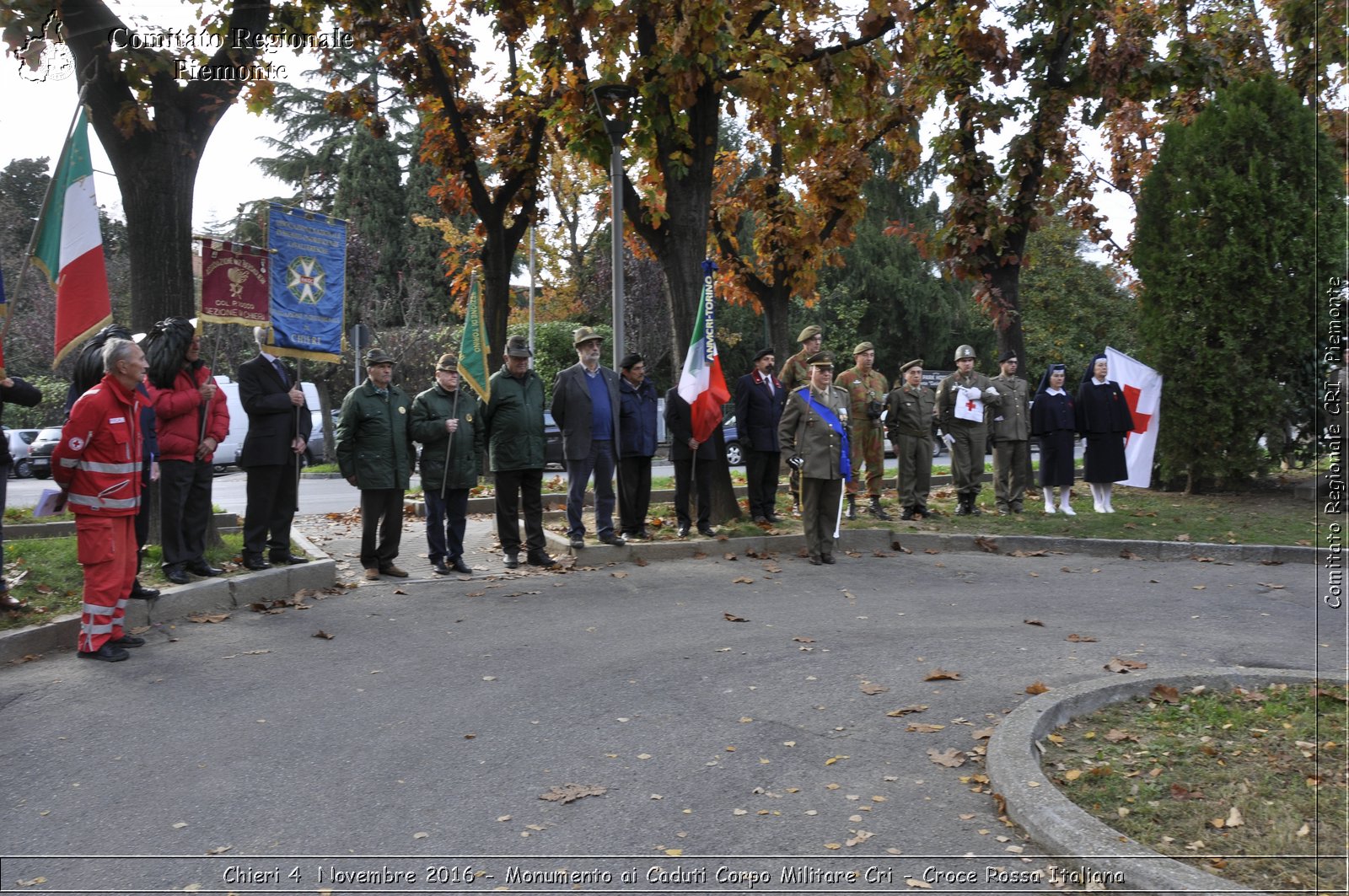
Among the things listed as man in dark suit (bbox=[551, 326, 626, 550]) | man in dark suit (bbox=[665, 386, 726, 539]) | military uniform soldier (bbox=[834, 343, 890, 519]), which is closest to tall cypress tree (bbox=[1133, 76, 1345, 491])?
military uniform soldier (bbox=[834, 343, 890, 519])

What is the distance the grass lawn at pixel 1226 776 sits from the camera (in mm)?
4184

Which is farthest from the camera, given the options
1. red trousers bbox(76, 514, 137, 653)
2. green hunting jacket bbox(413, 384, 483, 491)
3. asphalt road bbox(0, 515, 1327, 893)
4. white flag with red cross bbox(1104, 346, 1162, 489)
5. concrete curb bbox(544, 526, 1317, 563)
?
white flag with red cross bbox(1104, 346, 1162, 489)

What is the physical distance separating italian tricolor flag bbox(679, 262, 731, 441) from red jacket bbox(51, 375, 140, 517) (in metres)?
6.61

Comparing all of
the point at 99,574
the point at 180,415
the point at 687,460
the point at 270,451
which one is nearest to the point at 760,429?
the point at 687,460

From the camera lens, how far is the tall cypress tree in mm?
15781

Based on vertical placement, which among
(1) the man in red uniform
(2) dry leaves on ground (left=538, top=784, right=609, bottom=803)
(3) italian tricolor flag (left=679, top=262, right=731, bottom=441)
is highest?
(3) italian tricolor flag (left=679, top=262, right=731, bottom=441)

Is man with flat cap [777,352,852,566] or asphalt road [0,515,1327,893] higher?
man with flat cap [777,352,852,566]

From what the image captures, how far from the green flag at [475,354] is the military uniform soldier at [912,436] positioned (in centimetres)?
557

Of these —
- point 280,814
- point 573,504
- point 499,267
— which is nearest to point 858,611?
point 573,504

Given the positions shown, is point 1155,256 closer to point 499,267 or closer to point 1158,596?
point 1158,596

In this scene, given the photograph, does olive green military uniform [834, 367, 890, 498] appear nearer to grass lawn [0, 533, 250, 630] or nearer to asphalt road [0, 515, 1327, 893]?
asphalt road [0, 515, 1327, 893]

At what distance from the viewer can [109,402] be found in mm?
7879

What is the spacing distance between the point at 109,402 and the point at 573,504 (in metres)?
5.30

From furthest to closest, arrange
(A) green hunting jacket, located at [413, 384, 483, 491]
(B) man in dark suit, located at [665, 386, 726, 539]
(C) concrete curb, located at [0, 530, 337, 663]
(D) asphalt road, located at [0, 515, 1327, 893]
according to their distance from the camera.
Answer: (B) man in dark suit, located at [665, 386, 726, 539] → (A) green hunting jacket, located at [413, 384, 483, 491] → (C) concrete curb, located at [0, 530, 337, 663] → (D) asphalt road, located at [0, 515, 1327, 893]
